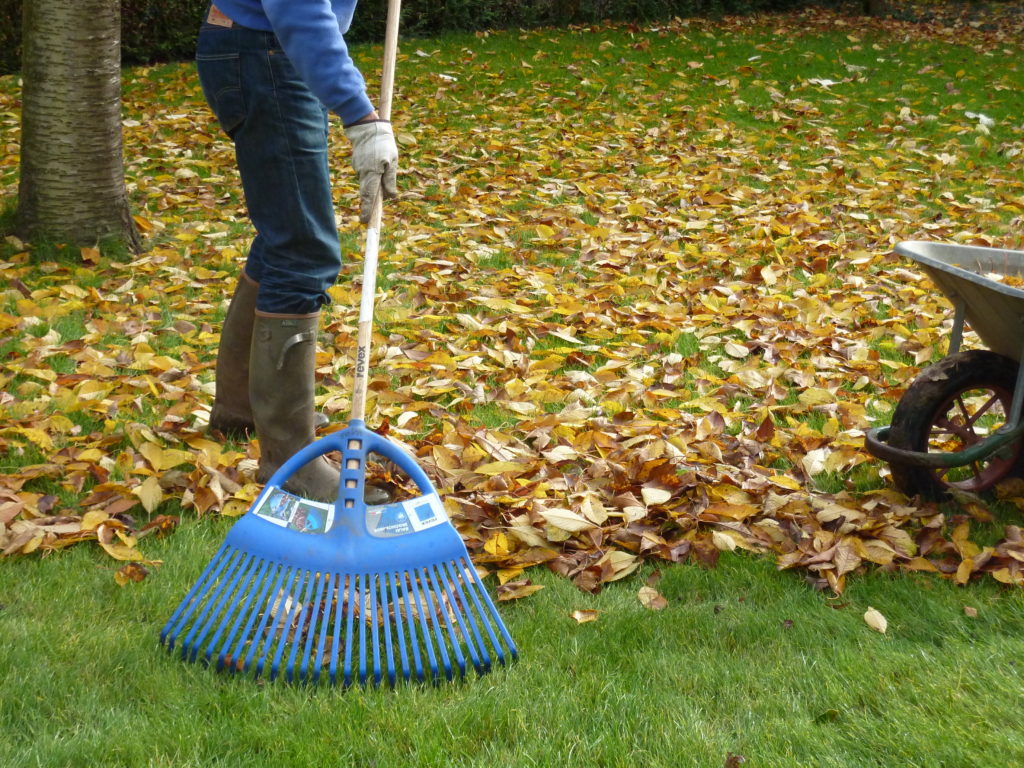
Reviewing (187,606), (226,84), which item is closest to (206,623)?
(187,606)

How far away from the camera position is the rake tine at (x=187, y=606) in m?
2.25

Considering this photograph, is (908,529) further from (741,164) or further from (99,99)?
(741,164)

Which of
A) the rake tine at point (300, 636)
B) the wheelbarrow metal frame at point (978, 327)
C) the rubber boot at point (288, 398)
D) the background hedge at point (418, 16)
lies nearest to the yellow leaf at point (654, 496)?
the wheelbarrow metal frame at point (978, 327)

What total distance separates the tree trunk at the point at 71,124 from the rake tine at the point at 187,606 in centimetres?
359

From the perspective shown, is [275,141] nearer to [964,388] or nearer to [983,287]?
[983,287]

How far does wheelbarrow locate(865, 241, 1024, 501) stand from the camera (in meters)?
2.69

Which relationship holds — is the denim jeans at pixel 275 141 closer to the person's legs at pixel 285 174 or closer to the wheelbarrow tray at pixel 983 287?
the person's legs at pixel 285 174

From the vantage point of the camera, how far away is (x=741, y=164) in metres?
7.22

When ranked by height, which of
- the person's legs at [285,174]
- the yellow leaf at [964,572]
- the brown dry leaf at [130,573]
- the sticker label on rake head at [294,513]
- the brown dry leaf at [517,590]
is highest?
the person's legs at [285,174]

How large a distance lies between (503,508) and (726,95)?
7.17m

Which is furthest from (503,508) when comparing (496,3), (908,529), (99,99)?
(496,3)

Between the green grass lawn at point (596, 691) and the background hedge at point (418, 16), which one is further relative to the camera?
the background hedge at point (418, 16)

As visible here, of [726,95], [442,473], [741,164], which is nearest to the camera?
[442,473]

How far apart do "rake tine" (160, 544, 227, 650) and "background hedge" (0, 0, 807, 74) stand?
31.4ft
